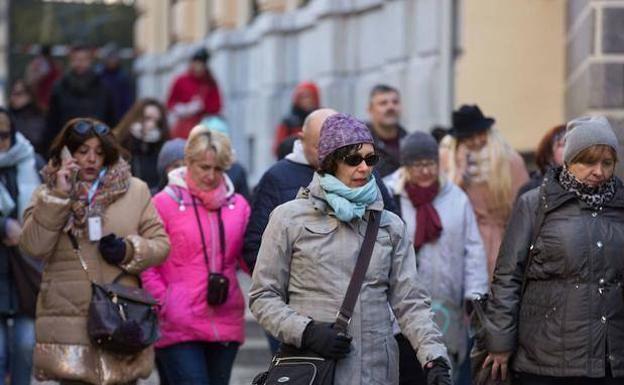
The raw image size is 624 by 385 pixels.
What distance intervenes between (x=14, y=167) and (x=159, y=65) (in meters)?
18.4

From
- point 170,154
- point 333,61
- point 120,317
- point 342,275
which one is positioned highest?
point 333,61

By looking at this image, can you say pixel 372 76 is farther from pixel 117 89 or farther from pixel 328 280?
pixel 328 280

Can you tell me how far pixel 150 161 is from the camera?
14211 mm

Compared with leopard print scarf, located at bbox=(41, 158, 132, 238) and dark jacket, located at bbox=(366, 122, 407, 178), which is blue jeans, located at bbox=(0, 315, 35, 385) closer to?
leopard print scarf, located at bbox=(41, 158, 132, 238)

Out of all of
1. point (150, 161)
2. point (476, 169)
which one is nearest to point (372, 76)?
point (150, 161)

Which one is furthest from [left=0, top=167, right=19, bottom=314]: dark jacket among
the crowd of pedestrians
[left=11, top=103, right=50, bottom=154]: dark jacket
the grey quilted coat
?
[left=11, top=103, right=50, bottom=154]: dark jacket

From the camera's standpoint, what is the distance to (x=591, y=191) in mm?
8875

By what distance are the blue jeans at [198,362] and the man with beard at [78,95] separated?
7440 millimetres

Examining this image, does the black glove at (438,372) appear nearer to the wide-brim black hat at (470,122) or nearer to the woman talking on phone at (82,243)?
the woman talking on phone at (82,243)

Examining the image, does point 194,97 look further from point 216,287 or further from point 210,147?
point 216,287

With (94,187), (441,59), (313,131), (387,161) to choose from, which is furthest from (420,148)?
(441,59)

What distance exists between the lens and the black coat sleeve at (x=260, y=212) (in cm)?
997

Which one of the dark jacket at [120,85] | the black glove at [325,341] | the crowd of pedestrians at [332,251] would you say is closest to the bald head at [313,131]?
the crowd of pedestrians at [332,251]

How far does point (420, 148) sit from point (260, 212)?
1379 millimetres
